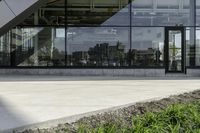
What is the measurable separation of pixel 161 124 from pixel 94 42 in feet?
53.0

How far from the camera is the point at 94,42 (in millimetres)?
23141

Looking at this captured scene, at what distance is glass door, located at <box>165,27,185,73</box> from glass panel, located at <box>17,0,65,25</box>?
17.7 ft

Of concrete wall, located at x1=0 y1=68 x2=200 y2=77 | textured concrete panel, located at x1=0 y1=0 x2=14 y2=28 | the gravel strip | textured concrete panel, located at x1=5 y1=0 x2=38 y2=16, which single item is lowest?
the gravel strip

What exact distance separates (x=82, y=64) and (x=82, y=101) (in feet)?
41.0

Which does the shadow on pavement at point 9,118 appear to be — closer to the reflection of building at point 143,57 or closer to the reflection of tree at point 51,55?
the reflection of tree at point 51,55

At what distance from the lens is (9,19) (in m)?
18.5

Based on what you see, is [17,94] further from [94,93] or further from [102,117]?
[102,117]

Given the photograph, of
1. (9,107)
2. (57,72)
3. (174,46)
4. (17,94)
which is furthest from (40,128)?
(174,46)

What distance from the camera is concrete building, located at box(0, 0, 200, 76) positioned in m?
23.1

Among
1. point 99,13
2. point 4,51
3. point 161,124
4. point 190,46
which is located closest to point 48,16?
point 99,13

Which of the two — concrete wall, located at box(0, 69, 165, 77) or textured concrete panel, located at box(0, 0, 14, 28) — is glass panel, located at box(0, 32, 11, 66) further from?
textured concrete panel, located at box(0, 0, 14, 28)

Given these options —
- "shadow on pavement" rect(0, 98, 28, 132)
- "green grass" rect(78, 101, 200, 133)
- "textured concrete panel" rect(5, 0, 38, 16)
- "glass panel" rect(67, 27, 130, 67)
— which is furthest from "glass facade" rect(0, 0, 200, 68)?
"green grass" rect(78, 101, 200, 133)

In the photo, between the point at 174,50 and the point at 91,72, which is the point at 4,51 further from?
the point at 174,50

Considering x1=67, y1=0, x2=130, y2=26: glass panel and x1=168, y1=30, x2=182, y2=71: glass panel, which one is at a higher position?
x1=67, y1=0, x2=130, y2=26: glass panel
